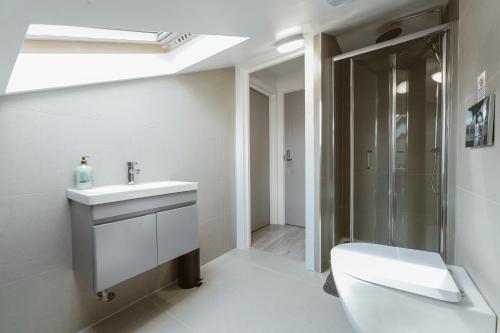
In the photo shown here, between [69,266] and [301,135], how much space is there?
2735 mm

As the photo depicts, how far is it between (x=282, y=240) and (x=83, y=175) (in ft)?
7.05

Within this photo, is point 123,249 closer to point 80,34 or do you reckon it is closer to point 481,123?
point 80,34

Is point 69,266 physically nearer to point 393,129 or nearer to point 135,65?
point 135,65

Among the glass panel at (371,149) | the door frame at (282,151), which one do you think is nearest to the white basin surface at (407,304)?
the glass panel at (371,149)

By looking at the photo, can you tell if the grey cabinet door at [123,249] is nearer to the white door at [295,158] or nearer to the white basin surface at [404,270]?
the white basin surface at [404,270]

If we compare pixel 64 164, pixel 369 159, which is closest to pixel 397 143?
pixel 369 159

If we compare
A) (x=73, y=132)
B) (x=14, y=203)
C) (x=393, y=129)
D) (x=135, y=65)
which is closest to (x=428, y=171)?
(x=393, y=129)

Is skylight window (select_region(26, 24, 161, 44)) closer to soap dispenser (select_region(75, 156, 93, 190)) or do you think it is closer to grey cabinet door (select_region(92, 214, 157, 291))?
soap dispenser (select_region(75, 156, 93, 190))

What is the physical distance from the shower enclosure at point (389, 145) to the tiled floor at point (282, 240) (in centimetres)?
47

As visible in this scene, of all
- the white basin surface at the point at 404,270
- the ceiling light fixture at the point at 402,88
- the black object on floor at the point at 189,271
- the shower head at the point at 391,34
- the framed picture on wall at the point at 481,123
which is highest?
the shower head at the point at 391,34

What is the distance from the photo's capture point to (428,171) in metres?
2.07

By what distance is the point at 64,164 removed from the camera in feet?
4.08

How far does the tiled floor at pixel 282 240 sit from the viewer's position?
232 centimetres

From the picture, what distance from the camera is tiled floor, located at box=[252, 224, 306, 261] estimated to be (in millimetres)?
2316
